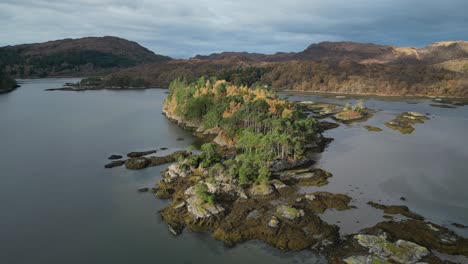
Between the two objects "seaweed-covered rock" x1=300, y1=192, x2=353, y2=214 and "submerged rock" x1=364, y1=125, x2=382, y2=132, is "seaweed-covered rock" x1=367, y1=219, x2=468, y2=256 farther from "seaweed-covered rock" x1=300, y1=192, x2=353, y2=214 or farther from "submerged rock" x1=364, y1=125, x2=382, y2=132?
"submerged rock" x1=364, y1=125, x2=382, y2=132

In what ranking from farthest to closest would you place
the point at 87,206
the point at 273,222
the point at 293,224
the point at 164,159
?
the point at 164,159 → the point at 87,206 → the point at 293,224 → the point at 273,222

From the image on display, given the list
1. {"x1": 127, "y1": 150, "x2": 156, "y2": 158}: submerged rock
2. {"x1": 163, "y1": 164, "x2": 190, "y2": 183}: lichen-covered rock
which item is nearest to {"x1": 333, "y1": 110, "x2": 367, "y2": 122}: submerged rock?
{"x1": 127, "y1": 150, "x2": 156, "y2": 158}: submerged rock

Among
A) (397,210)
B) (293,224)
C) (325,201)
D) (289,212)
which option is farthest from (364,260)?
(397,210)

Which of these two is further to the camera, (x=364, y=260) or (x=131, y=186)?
(x=131, y=186)

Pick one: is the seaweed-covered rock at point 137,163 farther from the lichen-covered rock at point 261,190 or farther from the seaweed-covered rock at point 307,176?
the seaweed-covered rock at point 307,176

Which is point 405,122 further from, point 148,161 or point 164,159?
point 148,161

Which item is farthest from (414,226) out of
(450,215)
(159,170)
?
(159,170)

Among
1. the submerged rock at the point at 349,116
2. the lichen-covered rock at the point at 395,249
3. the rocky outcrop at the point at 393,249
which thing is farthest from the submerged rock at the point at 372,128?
the lichen-covered rock at the point at 395,249

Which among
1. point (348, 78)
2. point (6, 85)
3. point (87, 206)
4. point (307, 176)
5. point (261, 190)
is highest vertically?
point (348, 78)
